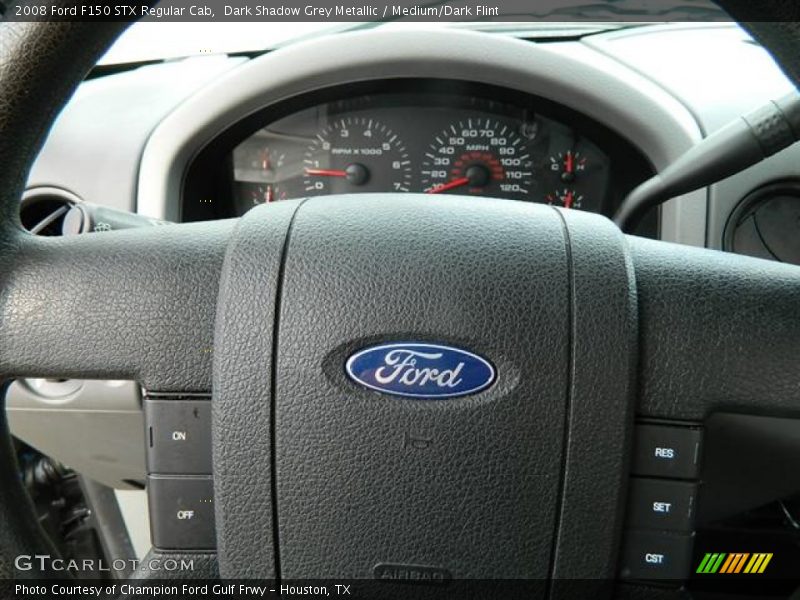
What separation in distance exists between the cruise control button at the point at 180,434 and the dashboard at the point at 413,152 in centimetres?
116

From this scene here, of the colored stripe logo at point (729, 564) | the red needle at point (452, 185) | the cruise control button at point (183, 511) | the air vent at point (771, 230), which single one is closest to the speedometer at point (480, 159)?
the red needle at point (452, 185)

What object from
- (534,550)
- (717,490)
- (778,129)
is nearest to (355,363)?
(534,550)

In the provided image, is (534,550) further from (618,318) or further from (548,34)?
(548,34)

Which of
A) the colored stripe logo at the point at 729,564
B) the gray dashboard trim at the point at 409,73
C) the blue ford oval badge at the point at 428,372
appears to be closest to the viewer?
the blue ford oval badge at the point at 428,372

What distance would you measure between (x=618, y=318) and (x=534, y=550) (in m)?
0.22

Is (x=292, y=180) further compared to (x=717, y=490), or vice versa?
(x=292, y=180)

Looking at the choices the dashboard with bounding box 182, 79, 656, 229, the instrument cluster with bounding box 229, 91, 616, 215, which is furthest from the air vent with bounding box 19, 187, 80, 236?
the instrument cluster with bounding box 229, 91, 616, 215

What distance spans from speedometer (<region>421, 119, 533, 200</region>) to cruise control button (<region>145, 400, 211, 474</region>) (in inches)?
50.8

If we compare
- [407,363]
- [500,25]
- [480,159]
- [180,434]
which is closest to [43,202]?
[480,159]

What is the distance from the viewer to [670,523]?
811 mm

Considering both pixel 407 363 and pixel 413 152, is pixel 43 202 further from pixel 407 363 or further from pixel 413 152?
pixel 407 363

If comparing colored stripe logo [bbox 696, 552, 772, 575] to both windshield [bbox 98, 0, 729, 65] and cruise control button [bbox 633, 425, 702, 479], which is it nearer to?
cruise control button [bbox 633, 425, 702, 479]

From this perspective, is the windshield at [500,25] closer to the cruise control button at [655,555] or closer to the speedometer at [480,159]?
the speedometer at [480,159]

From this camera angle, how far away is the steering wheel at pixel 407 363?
76 cm
